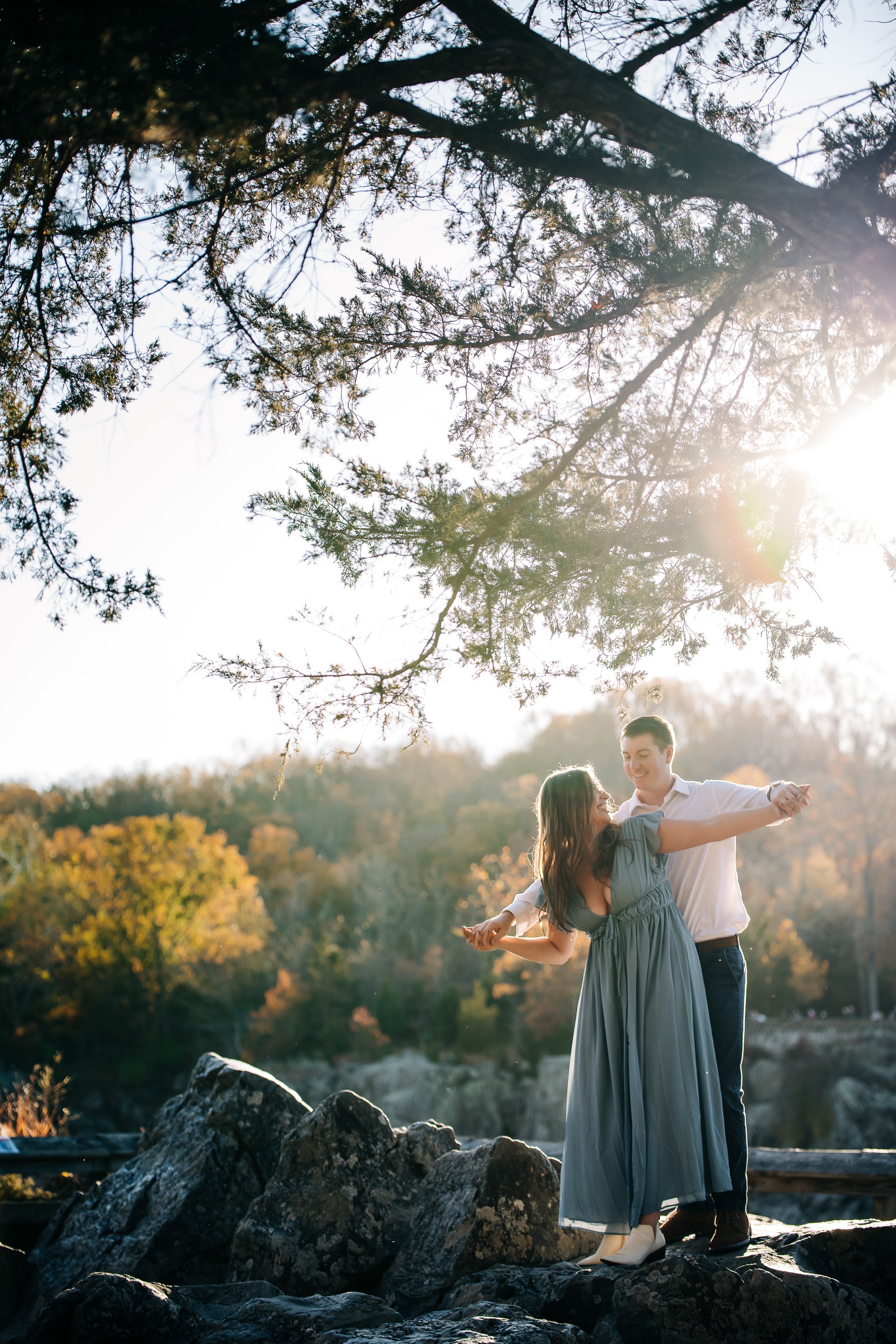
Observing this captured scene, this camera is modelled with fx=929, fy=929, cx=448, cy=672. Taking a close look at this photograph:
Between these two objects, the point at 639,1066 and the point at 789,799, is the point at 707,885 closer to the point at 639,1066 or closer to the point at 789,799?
the point at 789,799

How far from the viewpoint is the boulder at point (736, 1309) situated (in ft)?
8.27

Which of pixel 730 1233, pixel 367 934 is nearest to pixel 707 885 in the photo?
pixel 730 1233

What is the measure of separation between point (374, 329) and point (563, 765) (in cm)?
193

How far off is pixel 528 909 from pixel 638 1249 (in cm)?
112

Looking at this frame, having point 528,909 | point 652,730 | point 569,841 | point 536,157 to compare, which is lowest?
point 528,909

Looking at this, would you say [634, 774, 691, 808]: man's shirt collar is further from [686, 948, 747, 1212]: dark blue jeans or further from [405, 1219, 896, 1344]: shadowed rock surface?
[405, 1219, 896, 1344]: shadowed rock surface

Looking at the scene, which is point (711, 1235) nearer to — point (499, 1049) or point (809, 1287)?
point (809, 1287)

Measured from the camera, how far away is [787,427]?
430 centimetres

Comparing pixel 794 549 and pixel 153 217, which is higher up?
pixel 153 217

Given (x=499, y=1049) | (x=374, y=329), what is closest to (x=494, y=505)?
(x=374, y=329)

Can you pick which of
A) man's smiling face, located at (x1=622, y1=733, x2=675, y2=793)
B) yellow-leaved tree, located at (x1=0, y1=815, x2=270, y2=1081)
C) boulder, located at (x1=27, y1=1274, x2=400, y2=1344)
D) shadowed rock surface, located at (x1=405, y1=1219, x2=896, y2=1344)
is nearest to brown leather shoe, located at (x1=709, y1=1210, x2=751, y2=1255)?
shadowed rock surface, located at (x1=405, y1=1219, x2=896, y2=1344)

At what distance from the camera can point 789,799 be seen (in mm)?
3098

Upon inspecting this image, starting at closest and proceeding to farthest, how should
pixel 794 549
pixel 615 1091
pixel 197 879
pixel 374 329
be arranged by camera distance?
pixel 615 1091, pixel 374 329, pixel 794 549, pixel 197 879

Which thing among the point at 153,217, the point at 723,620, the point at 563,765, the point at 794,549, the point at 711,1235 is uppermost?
the point at 153,217
